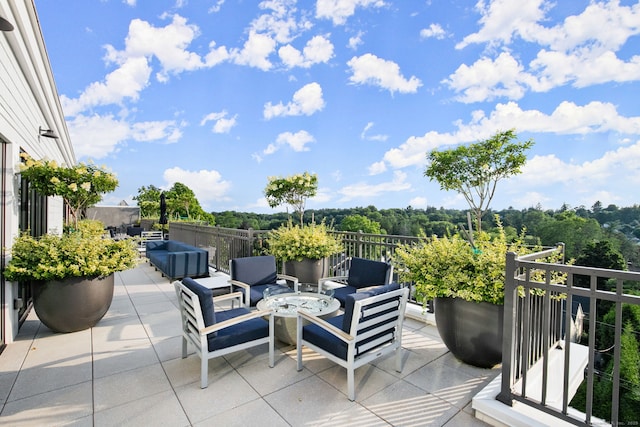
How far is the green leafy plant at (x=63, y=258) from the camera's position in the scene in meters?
3.23

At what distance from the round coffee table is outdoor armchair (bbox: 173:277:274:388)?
218mm

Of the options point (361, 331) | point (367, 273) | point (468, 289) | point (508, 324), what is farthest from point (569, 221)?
point (361, 331)

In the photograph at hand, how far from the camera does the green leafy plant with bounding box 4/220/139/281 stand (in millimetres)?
3232

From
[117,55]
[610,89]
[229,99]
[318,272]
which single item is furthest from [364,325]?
[610,89]

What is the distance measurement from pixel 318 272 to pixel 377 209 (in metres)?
8.98

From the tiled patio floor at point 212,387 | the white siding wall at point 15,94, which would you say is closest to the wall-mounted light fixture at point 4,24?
the white siding wall at point 15,94

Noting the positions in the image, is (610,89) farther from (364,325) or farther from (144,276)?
(144,276)

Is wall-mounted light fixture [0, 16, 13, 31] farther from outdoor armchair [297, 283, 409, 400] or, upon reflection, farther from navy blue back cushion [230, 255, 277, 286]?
outdoor armchair [297, 283, 409, 400]

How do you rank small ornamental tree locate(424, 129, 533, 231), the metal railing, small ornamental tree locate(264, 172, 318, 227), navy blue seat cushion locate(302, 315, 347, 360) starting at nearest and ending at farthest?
the metal railing → navy blue seat cushion locate(302, 315, 347, 360) → small ornamental tree locate(424, 129, 533, 231) → small ornamental tree locate(264, 172, 318, 227)

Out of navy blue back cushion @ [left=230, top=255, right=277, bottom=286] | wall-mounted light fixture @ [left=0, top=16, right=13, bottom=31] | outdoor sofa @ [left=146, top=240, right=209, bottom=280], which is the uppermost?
wall-mounted light fixture @ [left=0, top=16, right=13, bottom=31]

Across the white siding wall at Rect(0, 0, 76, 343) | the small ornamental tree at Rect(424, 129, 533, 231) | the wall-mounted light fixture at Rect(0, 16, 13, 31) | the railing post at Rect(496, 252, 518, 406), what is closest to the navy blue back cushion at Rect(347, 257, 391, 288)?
the railing post at Rect(496, 252, 518, 406)

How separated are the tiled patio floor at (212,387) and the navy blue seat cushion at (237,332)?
317 mm

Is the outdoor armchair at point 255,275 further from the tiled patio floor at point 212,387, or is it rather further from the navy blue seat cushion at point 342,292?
the tiled patio floor at point 212,387

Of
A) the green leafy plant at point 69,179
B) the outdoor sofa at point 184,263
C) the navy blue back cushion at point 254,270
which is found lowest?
the outdoor sofa at point 184,263
